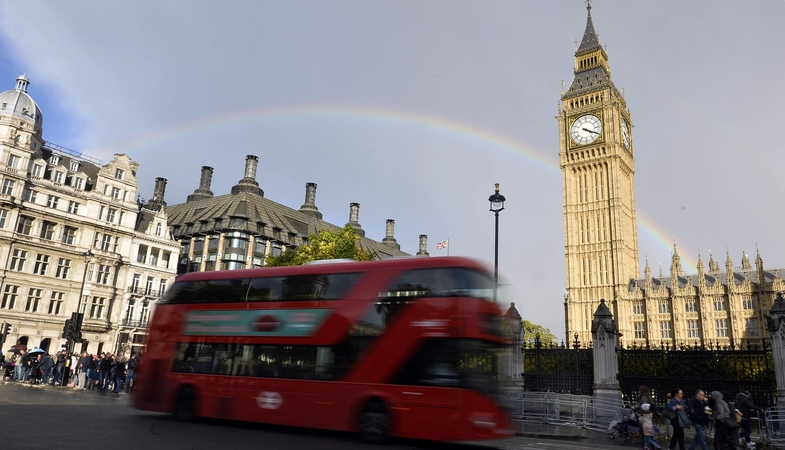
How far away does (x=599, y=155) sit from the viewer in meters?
82.9

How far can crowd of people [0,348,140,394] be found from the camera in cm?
2502

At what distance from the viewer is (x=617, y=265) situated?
259ft

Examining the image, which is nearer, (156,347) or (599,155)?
(156,347)

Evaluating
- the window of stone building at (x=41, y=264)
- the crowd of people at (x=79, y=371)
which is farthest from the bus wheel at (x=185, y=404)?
the window of stone building at (x=41, y=264)

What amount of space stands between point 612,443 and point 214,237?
181 ft

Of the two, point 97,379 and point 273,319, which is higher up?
point 273,319

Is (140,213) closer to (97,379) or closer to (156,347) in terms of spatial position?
(97,379)

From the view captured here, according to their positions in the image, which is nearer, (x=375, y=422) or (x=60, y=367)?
(x=375, y=422)

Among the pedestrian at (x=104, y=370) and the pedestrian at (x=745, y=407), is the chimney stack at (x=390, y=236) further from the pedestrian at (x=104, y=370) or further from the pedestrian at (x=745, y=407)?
the pedestrian at (x=745, y=407)

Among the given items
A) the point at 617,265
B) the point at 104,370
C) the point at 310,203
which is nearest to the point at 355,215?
the point at 310,203

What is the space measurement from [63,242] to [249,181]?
30.8m

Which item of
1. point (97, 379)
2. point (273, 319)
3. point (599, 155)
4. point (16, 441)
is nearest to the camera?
point (16, 441)

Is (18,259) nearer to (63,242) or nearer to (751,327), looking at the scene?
(63,242)

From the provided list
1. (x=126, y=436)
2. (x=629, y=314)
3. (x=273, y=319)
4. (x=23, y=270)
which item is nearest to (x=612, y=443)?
(x=273, y=319)
